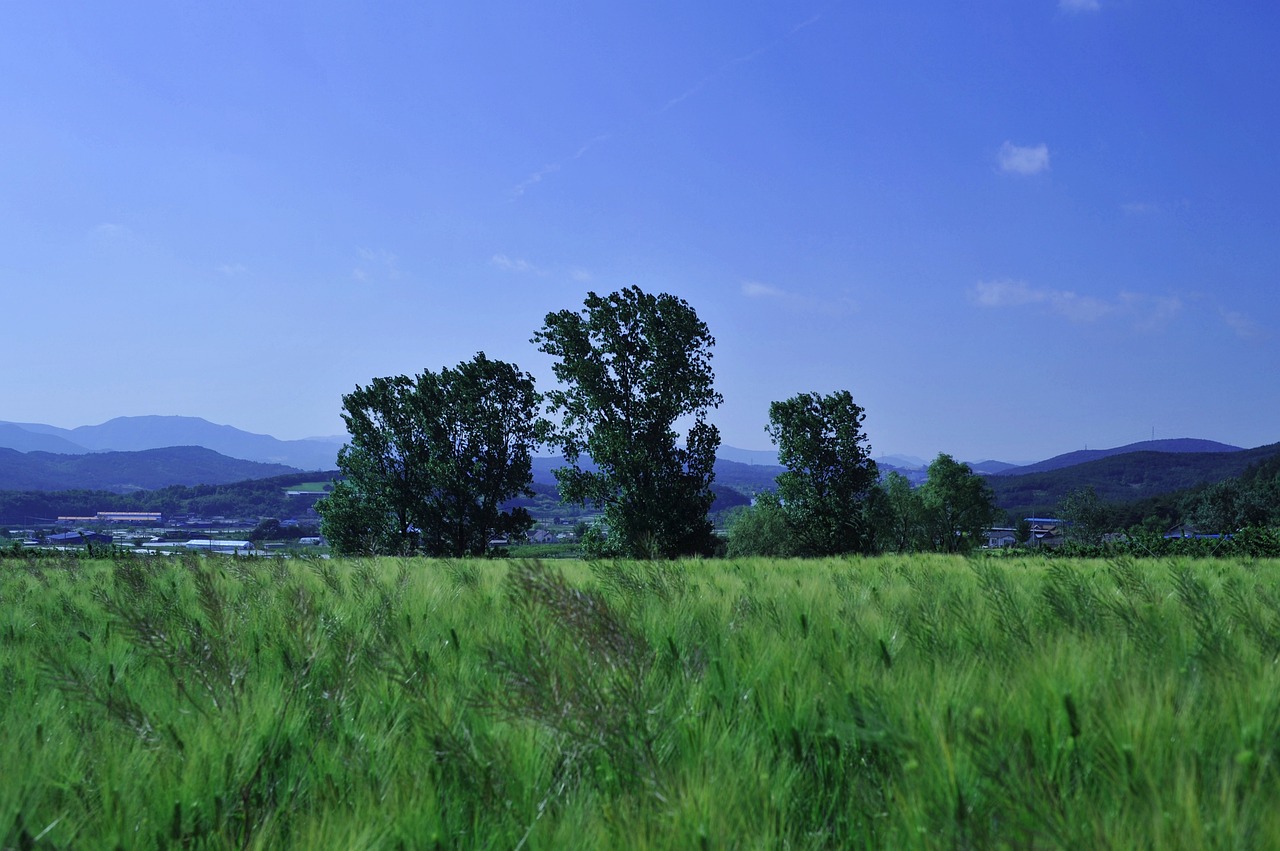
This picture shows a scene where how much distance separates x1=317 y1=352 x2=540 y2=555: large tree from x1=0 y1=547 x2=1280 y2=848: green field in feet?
130

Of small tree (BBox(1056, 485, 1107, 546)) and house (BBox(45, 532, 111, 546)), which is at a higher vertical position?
small tree (BBox(1056, 485, 1107, 546))

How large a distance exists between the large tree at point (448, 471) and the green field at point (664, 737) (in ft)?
130

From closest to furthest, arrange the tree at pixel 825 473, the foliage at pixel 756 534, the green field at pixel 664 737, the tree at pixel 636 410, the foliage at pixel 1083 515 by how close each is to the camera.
Answer: the green field at pixel 664 737 → the tree at pixel 636 410 → the tree at pixel 825 473 → the foliage at pixel 756 534 → the foliage at pixel 1083 515

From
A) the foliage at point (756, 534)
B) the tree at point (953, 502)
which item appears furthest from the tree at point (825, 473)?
the tree at point (953, 502)

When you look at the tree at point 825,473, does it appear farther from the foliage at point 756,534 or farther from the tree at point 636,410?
the foliage at point 756,534

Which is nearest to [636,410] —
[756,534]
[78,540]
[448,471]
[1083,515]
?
[448,471]

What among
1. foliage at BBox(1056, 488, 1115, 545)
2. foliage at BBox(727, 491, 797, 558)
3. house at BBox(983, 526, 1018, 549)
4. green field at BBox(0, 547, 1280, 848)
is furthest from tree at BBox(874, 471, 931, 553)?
green field at BBox(0, 547, 1280, 848)

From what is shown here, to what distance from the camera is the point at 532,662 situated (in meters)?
2.24

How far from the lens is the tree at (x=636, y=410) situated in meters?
32.4

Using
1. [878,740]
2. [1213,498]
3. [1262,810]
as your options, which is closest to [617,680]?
[878,740]

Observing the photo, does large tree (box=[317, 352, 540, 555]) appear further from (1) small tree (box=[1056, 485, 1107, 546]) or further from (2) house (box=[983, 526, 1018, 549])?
(1) small tree (box=[1056, 485, 1107, 546])

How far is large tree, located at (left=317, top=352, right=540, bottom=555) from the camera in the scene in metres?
43.1

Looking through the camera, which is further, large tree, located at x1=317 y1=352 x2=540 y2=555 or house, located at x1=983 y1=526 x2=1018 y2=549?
house, located at x1=983 y1=526 x2=1018 y2=549

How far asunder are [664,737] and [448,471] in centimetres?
4159
